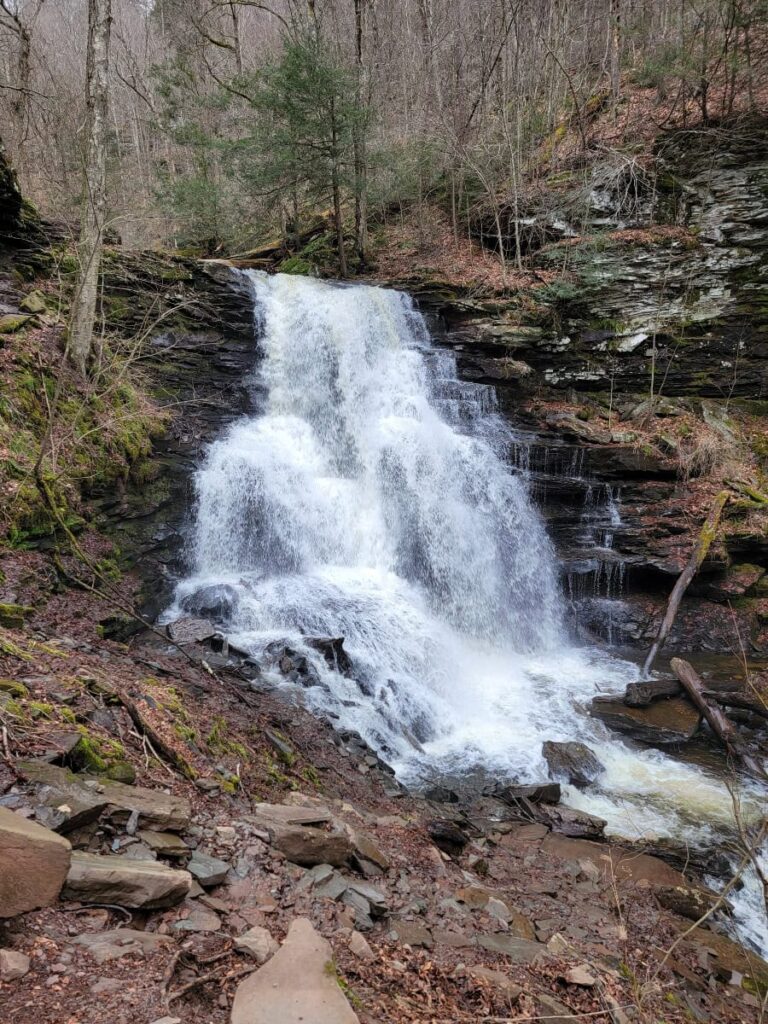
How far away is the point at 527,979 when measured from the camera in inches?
114

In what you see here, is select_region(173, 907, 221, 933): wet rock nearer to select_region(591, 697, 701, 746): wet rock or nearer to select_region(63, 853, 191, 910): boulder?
select_region(63, 853, 191, 910): boulder

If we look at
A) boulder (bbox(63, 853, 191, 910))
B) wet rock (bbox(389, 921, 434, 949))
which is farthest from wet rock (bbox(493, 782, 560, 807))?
boulder (bbox(63, 853, 191, 910))

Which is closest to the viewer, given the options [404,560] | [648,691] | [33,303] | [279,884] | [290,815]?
[279,884]

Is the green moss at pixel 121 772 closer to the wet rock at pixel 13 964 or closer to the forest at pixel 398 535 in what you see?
the forest at pixel 398 535

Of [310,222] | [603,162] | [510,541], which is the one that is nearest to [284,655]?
[510,541]

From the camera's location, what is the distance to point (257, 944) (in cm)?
228

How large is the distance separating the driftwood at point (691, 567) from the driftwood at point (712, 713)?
1.21 metres

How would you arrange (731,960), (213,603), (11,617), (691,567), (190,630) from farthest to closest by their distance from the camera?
1. (691,567)
2. (213,603)
3. (190,630)
4. (11,617)
5. (731,960)

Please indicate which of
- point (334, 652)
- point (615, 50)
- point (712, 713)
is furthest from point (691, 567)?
point (615, 50)

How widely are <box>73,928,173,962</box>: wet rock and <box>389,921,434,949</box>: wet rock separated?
4.23 feet

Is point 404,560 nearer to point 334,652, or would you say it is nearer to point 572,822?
point 334,652

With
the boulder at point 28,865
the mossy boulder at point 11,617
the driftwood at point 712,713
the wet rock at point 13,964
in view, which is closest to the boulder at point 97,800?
the boulder at point 28,865

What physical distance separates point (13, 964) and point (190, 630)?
5771mm

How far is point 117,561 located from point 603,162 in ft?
54.1
